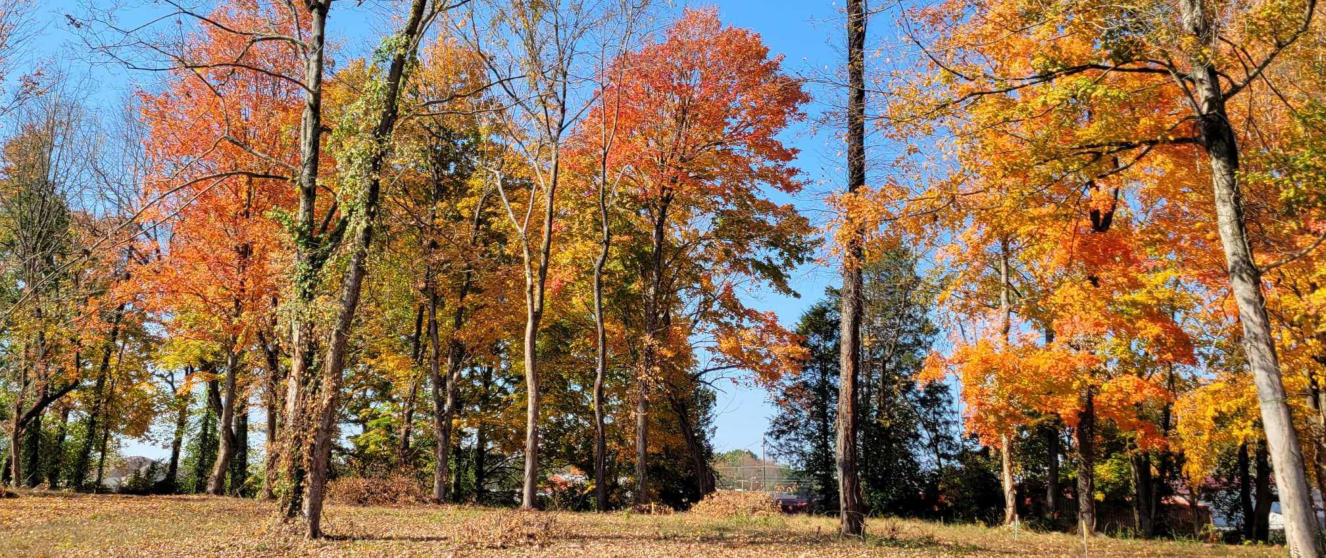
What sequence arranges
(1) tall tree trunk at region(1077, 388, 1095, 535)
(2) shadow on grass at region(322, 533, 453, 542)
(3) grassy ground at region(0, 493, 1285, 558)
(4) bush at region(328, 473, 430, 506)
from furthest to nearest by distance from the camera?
1. (4) bush at region(328, 473, 430, 506)
2. (1) tall tree trunk at region(1077, 388, 1095, 535)
3. (2) shadow on grass at region(322, 533, 453, 542)
4. (3) grassy ground at region(0, 493, 1285, 558)

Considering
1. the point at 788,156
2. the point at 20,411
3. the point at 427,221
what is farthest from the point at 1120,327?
the point at 20,411

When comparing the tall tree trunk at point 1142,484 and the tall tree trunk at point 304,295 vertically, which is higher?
the tall tree trunk at point 304,295

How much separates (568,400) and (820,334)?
12.8 meters

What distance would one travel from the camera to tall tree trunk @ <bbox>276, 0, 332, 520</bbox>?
10305 millimetres

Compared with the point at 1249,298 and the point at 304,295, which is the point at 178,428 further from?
the point at 1249,298

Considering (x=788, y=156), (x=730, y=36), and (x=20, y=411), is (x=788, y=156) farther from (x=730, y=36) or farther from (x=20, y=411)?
(x=20, y=411)

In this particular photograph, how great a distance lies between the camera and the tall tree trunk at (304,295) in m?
10.3

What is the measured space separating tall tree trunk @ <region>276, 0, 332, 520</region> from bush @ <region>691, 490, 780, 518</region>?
8.14 metres

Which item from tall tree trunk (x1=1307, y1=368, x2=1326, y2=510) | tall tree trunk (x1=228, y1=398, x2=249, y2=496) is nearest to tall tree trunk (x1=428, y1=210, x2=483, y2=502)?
tall tree trunk (x1=228, y1=398, x2=249, y2=496)

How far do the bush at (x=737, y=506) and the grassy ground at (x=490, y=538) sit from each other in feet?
5.01

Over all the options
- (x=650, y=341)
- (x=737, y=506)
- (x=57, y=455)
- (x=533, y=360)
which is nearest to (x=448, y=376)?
(x=533, y=360)

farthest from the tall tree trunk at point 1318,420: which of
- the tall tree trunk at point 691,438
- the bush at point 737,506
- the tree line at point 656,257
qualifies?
the tall tree trunk at point 691,438

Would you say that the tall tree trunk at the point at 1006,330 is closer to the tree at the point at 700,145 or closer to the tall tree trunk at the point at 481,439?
the tree at the point at 700,145

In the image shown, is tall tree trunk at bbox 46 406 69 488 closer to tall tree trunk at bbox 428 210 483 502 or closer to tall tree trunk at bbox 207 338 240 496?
tall tree trunk at bbox 207 338 240 496
